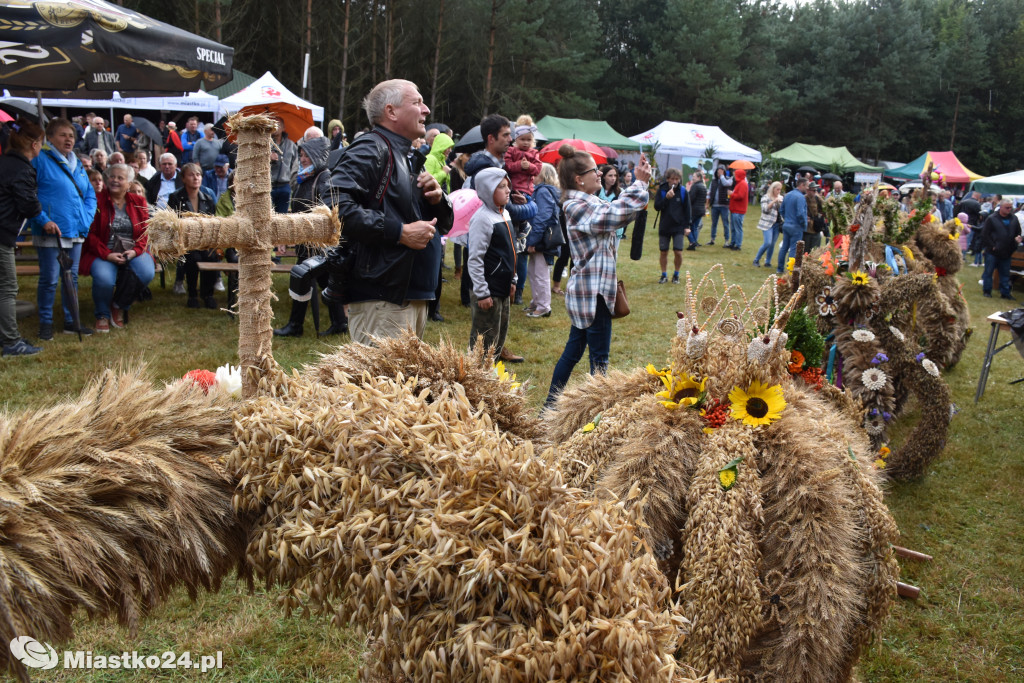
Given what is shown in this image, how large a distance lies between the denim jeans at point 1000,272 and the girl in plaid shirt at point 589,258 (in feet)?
40.1

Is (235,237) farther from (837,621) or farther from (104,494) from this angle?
(837,621)

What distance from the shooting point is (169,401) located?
150 centimetres

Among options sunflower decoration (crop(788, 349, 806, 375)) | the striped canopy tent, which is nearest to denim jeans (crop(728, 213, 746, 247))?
sunflower decoration (crop(788, 349, 806, 375))

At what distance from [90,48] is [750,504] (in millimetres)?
5131

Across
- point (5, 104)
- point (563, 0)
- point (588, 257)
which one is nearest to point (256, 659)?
point (588, 257)

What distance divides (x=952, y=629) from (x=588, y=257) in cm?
277

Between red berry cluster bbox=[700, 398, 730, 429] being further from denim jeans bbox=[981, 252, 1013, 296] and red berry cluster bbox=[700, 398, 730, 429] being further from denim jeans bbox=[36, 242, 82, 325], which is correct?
denim jeans bbox=[981, 252, 1013, 296]

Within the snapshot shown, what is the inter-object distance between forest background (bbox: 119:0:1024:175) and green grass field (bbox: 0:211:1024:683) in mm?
24509

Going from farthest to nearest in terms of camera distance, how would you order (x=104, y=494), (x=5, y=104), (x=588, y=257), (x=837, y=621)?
1. (x=5, y=104)
2. (x=588, y=257)
3. (x=837, y=621)
4. (x=104, y=494)

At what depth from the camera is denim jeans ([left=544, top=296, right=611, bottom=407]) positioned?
4.56 metres

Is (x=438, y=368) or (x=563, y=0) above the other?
(x=563, y=0)

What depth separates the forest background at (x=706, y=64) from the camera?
1218 inches

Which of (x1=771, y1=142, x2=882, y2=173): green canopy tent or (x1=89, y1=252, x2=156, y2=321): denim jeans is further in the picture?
(x1=771, y1=142, x2=882, y2=173): green canopy tent

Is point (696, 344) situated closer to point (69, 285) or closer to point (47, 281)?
point (69, 285)
